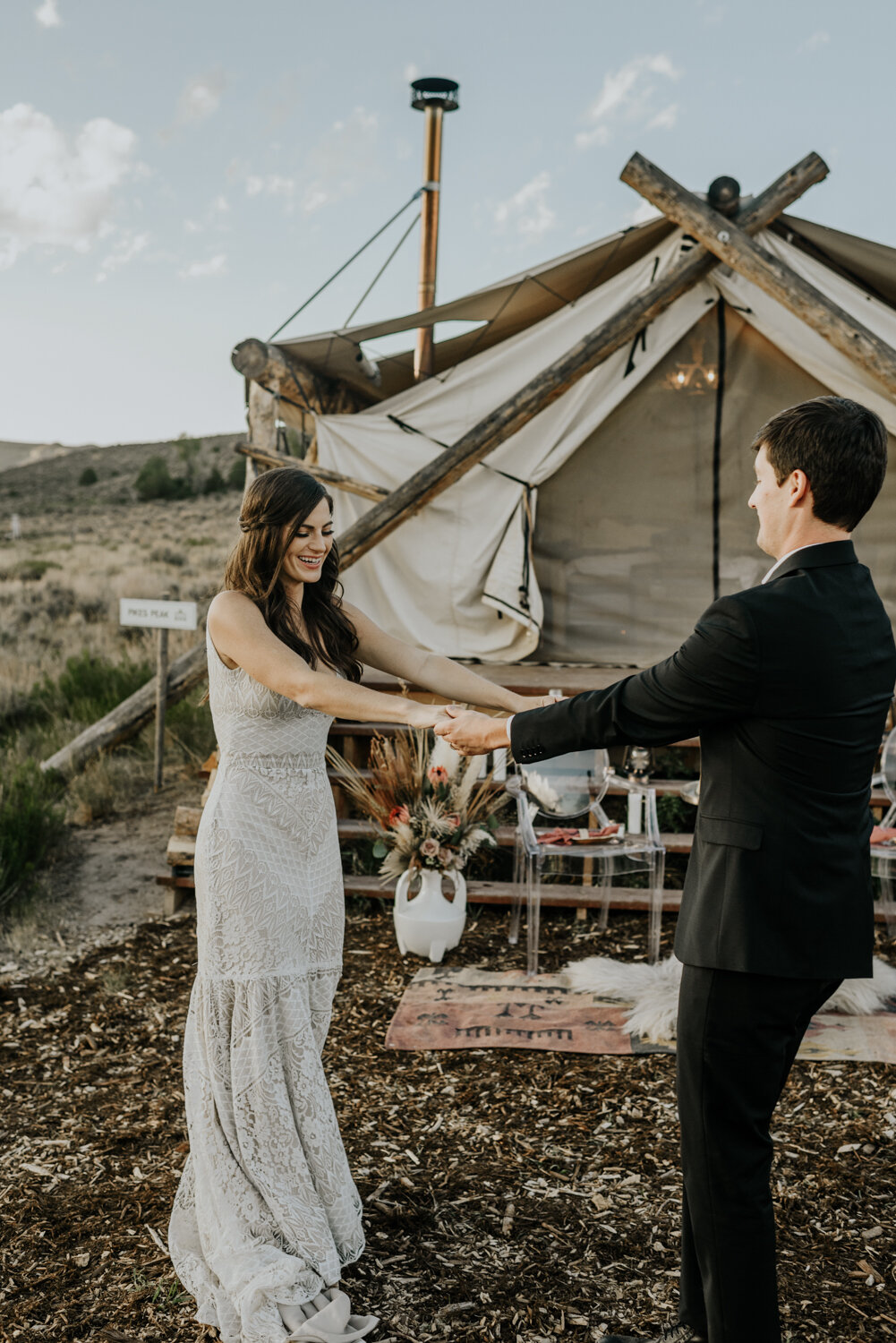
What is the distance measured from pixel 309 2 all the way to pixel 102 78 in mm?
2919

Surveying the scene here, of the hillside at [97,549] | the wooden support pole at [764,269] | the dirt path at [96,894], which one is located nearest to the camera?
the dirt path at [96,894]

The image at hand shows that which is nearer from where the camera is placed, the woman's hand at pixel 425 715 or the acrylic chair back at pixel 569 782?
the woman's hand at pixel 425 715

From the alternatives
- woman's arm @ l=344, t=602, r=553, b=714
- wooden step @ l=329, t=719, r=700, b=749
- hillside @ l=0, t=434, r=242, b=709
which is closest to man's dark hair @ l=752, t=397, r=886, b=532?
woman's arm @ l=344, t=602, r=553, b=714

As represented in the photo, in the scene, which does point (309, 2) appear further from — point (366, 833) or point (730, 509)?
point (366, 833)

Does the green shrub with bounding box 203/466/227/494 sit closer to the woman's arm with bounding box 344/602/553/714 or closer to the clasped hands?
the woman's arm with bounding box 344/602/553/714

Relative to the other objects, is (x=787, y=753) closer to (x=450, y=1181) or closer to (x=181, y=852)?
(x=450, y=1181)

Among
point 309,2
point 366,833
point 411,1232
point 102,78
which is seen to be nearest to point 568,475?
point 366,833

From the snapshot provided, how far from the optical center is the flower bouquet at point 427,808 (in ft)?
14.5

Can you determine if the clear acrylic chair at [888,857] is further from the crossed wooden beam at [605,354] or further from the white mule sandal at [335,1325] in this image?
the white mule sandal at [335,1325]

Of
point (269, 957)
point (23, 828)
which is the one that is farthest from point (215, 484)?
point (269, 957)

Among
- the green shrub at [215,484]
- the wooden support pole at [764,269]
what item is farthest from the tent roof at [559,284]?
the green shrub at [215,484]

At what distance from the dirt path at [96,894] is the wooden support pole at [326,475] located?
7.94 feet

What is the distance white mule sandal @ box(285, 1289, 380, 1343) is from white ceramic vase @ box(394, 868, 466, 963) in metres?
2.29

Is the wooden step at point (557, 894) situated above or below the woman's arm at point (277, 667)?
below
